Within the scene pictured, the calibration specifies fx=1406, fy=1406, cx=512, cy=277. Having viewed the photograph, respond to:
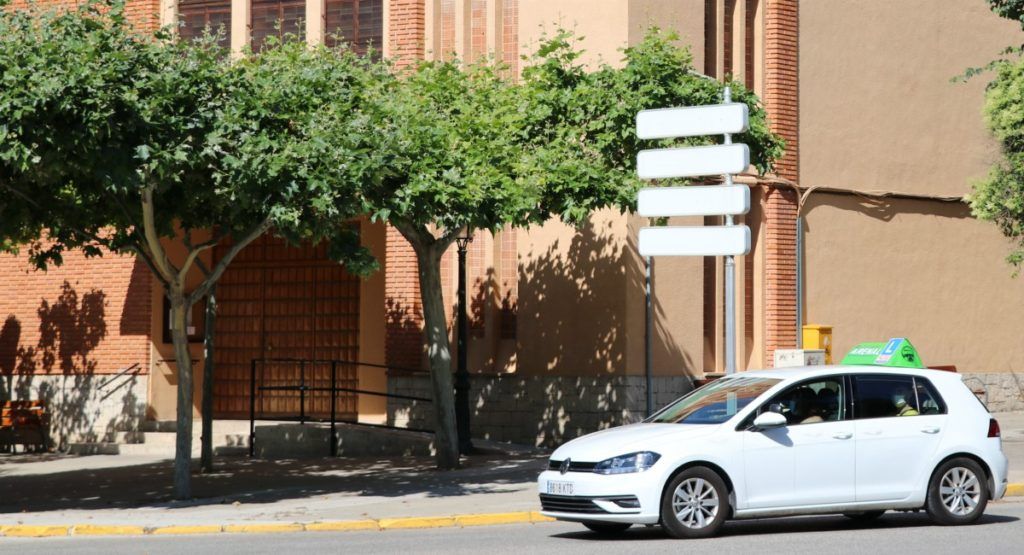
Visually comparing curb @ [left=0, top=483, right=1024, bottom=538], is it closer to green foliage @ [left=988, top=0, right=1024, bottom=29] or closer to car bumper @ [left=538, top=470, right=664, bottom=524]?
car bumper @ [left=538, top=470, right=664, bottom=524]

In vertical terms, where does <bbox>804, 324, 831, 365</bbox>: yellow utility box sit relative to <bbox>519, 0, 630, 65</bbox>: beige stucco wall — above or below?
below

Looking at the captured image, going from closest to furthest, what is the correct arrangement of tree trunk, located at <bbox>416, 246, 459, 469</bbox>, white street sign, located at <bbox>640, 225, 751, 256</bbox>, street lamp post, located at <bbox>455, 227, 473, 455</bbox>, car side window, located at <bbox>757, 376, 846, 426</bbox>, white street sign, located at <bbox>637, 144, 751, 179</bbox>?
car side window, located at <bbox>757, 376, 846, 426</bbox>, white street sign, located at <bbox>640, 225, 751, 256</bbox>, white street sign, located at <bbox>637, 144, 751, 179</bbox>, tree trunk, located at <bbox>416, 246, 459, 469</bbox>, street lamp post, located at <bbox>455, 227, 473, 455</bbox>

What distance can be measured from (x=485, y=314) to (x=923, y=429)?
11574 millimetres

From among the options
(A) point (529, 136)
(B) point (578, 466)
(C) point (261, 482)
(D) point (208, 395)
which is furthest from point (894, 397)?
(D) point (208, 395)

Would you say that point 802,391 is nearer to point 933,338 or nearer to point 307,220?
point 307,220

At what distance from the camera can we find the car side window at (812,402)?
11.8 m

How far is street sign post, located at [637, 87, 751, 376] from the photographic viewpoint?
13.2 metres

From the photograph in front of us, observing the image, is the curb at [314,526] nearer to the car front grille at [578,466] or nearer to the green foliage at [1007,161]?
the car front grille at [578,466]

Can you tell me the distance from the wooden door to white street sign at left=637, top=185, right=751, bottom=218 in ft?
39.2

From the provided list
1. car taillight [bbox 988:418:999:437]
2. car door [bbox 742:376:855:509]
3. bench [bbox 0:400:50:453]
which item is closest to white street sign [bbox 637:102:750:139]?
car door [bbox 742:376:855:509]

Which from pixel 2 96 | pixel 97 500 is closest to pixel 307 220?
pixel 2 96

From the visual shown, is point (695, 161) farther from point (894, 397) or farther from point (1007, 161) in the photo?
point (1007, 161)

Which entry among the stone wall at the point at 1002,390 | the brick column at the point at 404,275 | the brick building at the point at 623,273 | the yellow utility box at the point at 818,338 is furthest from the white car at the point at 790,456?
the stone wall at the point at 1002,390

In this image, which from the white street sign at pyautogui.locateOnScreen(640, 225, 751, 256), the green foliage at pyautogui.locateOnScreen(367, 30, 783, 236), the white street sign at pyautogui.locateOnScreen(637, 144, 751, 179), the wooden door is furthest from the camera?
the wooden door
